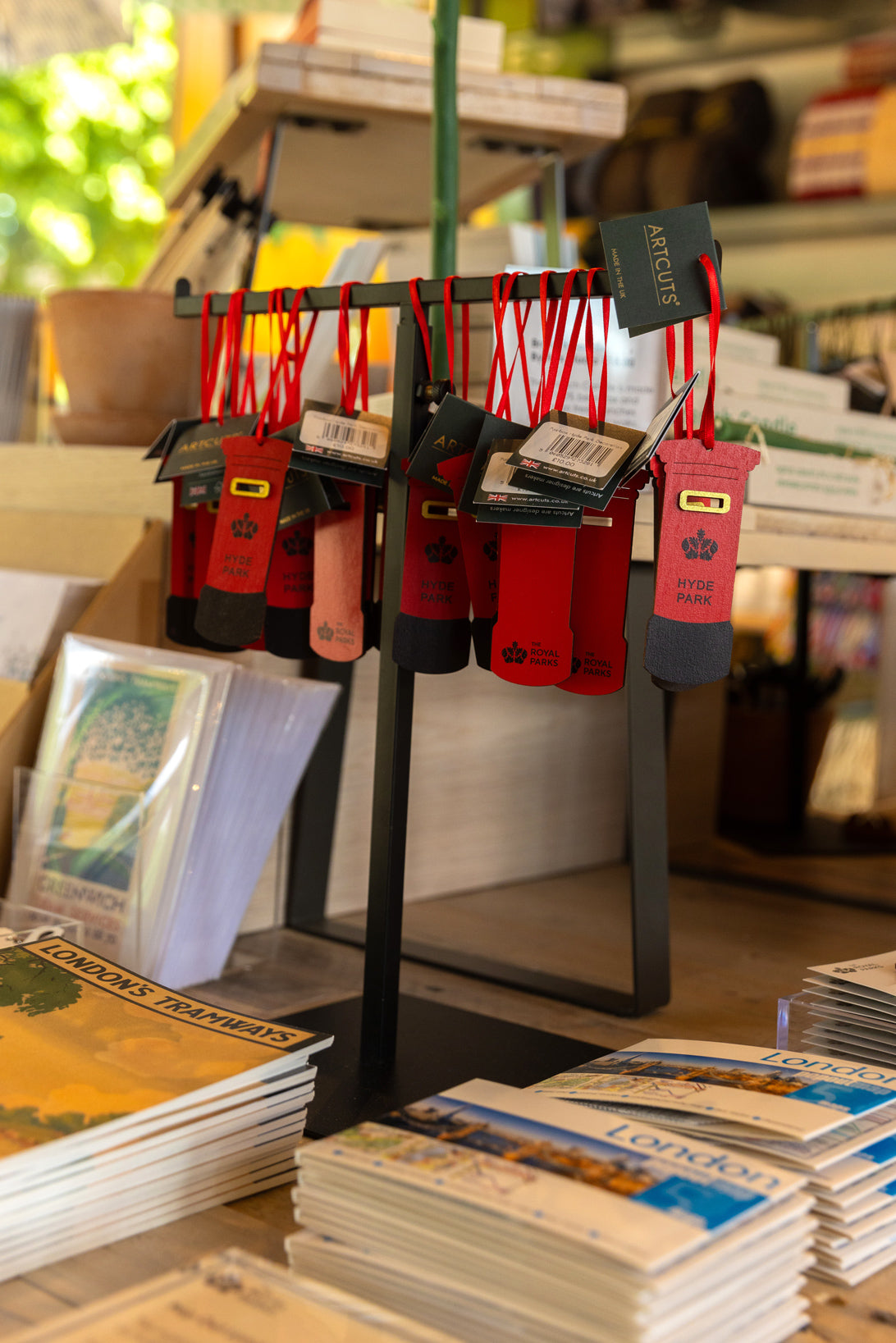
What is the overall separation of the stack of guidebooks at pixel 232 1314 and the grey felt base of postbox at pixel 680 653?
470 millimetres

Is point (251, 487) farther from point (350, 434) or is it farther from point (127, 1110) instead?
point (127, 1110)

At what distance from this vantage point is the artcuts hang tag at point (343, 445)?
1.05m

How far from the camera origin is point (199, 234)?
1748 mm

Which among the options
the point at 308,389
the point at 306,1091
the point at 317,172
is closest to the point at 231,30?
the point at 317,172

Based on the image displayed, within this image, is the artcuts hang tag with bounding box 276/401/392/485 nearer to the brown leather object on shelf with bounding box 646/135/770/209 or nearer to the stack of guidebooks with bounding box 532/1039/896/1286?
the stack of guidebooks with bounding box 532/1039/896/1286

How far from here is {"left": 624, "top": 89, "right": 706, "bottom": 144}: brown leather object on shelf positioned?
371 cm

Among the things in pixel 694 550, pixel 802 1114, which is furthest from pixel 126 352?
pixel 802 1114

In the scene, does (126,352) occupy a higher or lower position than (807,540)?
higher

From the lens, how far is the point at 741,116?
3584 millimetres

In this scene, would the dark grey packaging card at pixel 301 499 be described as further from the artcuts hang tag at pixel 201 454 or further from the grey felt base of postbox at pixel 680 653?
the grey felt base of postbox at pixel 680 653

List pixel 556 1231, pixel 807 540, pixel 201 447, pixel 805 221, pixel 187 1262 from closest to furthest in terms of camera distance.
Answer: pixel 556 1231 < pixel 187 1262 < pixel 201 447 < pixel 807 540 < pixel 805 221

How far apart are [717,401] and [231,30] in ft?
14.7

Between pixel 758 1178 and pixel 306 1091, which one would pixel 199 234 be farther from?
pixel 758 1178

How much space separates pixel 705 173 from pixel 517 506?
119 inches
